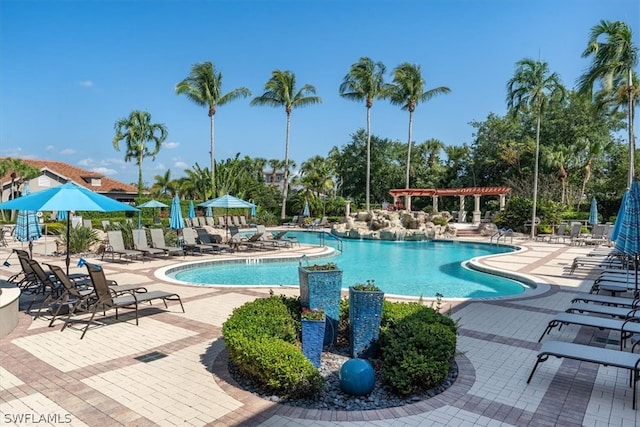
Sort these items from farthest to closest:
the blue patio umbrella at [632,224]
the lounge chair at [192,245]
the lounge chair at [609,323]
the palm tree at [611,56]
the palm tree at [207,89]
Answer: the palm tree at [207,89] < the palm tree at [611,56] < the lounge chair at [192,245] < the blue patio umbrella at [632,224] < the lounge chair at [609,323]

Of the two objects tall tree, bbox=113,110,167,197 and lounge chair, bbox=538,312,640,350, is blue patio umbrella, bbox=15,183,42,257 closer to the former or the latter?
lounge chair, bbox=538,312,640,350

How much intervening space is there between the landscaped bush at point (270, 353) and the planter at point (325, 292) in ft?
1.50

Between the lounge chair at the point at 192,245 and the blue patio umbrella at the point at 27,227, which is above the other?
the blue patio umbrella at the point at 27,227

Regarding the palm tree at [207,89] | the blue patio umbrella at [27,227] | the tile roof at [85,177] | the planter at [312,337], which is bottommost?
the planter at [312,337]

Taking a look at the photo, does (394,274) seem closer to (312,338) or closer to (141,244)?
(141,244)

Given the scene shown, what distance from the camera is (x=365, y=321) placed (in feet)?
18.1

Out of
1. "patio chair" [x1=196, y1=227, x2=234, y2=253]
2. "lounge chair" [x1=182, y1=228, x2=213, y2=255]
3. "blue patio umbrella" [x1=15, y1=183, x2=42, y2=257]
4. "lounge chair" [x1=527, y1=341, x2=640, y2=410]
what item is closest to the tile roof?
"patio chair" [x1=196, y1=227, x2=234, y2=253]

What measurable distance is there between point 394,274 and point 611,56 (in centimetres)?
1571

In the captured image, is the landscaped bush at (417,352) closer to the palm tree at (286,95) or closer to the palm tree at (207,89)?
the palm tree at (207,89)

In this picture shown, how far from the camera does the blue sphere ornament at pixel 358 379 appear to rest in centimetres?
455

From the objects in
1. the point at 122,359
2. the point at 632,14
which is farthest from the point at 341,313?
the point at 632,14

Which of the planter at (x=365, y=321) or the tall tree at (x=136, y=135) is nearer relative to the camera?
the planter at (x=365, y=321)

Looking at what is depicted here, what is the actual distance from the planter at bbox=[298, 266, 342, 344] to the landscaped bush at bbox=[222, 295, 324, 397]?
0.46 m

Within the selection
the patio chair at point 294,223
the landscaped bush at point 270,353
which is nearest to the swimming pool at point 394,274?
the landscaped bush at point 270,353
